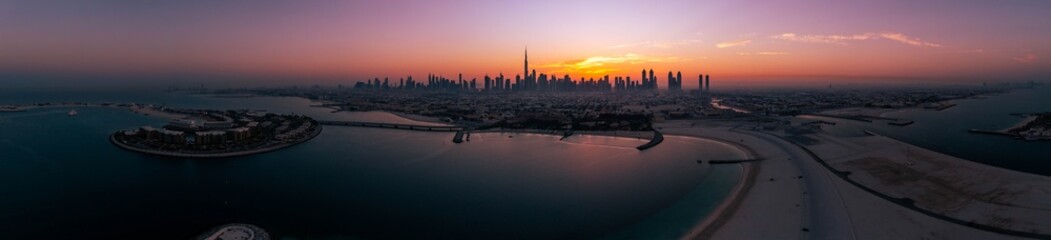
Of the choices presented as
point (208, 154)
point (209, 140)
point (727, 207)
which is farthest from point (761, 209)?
point (209, 140)

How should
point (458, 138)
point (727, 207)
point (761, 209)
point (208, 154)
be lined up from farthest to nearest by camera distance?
1. point (458, 138)
2. point (208, 154)
3. point (727, 207)
4. point (761, 209)

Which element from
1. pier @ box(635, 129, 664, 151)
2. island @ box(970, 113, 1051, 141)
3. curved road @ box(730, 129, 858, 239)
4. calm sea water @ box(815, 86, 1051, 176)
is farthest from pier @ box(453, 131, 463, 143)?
island @ box(970, 113, 1051, 141)

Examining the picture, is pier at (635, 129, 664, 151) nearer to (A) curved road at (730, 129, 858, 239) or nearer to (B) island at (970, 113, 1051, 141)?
(A) curved road at (730, 129, 858, 239)

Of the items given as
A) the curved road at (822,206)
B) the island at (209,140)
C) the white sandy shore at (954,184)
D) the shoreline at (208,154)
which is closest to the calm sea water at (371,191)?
the shoreline at (208,154)

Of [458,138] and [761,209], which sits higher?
[458,138]

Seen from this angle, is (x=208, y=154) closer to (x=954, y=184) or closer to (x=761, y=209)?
(x=761, y=209)

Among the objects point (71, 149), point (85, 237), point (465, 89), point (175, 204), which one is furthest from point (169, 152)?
point (465, 89)

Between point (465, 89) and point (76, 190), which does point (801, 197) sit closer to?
point (76, 190)
